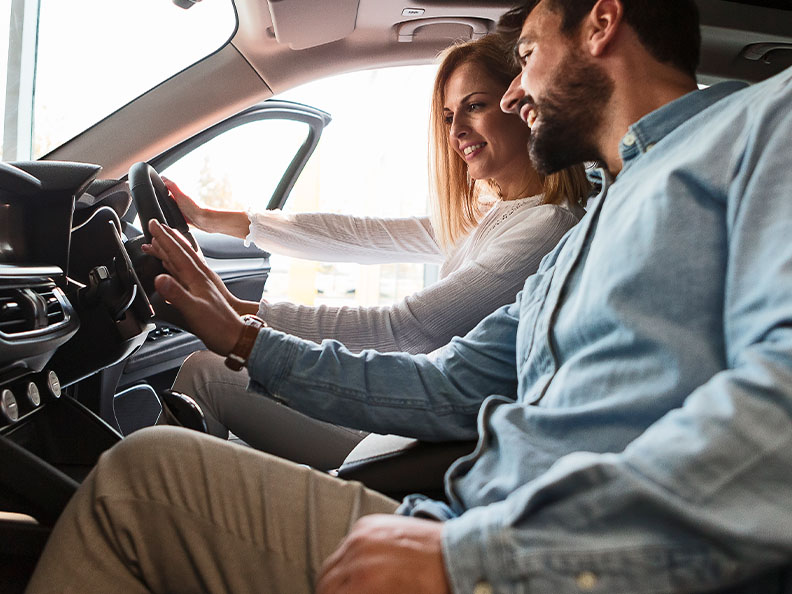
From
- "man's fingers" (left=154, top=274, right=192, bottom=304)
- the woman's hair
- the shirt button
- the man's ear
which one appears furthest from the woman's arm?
the shirt button

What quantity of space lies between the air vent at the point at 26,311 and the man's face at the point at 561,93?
0.89 m

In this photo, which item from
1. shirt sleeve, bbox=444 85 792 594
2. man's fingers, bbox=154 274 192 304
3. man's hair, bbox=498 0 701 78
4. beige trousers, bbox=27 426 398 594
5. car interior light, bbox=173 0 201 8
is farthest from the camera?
car interior light, bbox=173 0 201 8

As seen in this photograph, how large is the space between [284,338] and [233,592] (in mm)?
416

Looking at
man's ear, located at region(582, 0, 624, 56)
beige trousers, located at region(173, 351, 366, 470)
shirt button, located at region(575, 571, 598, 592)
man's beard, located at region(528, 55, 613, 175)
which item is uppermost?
man's ear, located at region(582, 0, 624, 56)

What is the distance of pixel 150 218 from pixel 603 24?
0.90 meters

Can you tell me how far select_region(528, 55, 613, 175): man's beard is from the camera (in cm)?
105

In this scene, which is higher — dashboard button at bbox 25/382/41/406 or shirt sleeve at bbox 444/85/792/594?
shirt sleeve at bbox 444/85/792/594

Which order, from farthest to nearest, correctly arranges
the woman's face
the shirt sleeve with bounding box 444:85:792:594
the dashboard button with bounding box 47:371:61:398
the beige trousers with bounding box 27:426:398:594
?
the woman's face < the dashboard button with bounding box 47:371:61:398 < the beige trousers with bounding box 27:426:398:594 < the shirt sleeve with bounding box 444:85:792:594

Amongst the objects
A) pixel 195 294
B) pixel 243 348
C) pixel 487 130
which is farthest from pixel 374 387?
pixel 487 130

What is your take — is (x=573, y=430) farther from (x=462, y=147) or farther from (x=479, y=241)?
(x=462, y=147)

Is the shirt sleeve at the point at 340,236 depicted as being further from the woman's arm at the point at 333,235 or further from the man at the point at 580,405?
the man at the point at 580,405

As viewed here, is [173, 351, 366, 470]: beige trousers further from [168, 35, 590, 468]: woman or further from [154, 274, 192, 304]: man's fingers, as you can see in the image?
[154, 274, 192, 304]: man's fingers

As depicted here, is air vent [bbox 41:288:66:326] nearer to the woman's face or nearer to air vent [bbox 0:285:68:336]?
air vent [bbox 0:285:68:336]

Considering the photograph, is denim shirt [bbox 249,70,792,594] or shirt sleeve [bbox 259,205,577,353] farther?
shirt sleeve [bbox 259,205,577,353]
